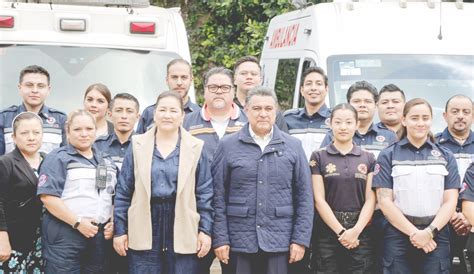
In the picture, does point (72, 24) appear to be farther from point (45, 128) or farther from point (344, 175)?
point (344, 175)

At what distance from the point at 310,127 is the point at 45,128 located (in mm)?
2105

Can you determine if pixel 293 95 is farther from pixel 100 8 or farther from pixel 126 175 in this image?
pixel 126 175

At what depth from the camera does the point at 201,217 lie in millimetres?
6551

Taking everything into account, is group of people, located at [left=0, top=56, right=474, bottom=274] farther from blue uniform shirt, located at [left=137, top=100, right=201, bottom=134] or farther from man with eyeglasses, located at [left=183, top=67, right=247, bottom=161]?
blue uniform shirt, located at [left=137, top=100, right=201, bottom=134]

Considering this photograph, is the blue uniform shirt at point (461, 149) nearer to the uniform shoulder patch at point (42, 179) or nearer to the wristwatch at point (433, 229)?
the wristwatch at point (433, 229)

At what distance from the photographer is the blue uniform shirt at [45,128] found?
7.38 metres

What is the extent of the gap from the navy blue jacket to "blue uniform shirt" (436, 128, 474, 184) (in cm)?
145

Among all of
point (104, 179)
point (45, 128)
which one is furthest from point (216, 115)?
point (45, 128)

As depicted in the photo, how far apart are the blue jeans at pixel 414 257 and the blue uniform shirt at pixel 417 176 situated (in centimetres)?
19

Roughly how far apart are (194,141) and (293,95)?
3.45m

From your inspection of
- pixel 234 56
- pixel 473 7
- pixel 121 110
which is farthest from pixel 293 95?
pixel 234 56

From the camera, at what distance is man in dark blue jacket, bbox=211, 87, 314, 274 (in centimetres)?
646

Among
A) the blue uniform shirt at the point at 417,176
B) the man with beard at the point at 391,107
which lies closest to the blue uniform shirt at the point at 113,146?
the blue uniform shirt at the point at 417,176

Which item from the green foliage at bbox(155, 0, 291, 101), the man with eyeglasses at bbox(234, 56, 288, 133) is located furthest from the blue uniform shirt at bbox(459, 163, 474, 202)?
the green foliage at bbox(155, 0, 291, 101)
